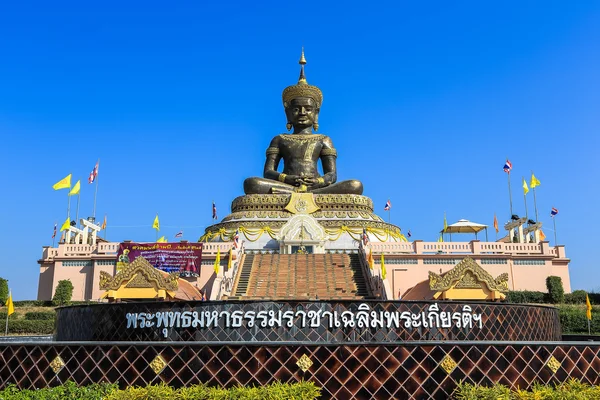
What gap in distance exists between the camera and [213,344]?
329 inches

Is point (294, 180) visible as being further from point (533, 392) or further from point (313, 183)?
point (533, 392)

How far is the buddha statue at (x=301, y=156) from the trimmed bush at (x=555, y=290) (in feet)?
44.6

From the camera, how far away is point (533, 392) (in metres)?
7.75

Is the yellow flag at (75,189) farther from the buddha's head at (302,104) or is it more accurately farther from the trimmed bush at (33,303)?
the buddha's head at (302,104)

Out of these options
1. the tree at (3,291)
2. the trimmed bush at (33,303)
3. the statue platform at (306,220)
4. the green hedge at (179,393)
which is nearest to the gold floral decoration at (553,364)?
the green hedge at (179,393)

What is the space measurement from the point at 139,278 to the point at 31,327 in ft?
30.0

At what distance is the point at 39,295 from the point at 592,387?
3035cm

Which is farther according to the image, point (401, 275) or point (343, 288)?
point (401, 275)

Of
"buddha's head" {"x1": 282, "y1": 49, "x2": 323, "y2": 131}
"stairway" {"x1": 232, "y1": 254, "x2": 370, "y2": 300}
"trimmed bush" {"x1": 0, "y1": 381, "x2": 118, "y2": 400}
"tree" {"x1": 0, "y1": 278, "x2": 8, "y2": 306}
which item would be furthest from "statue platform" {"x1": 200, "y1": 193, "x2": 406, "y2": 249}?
"trimmed bush" {"x1": 0, "y1": 381, "x2": 118, "y2": 400}

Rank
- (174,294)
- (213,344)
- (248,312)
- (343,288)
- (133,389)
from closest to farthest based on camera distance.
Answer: (133,389)
(213,344)
(248,312)
(174,294)
(343,288)

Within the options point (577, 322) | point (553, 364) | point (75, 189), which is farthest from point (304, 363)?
point (75, 189)

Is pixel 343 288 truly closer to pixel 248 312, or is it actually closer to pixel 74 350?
pixel 248 312

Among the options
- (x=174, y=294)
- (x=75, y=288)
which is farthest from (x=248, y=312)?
(x=75, y=288)

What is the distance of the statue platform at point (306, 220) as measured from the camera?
32.9m
